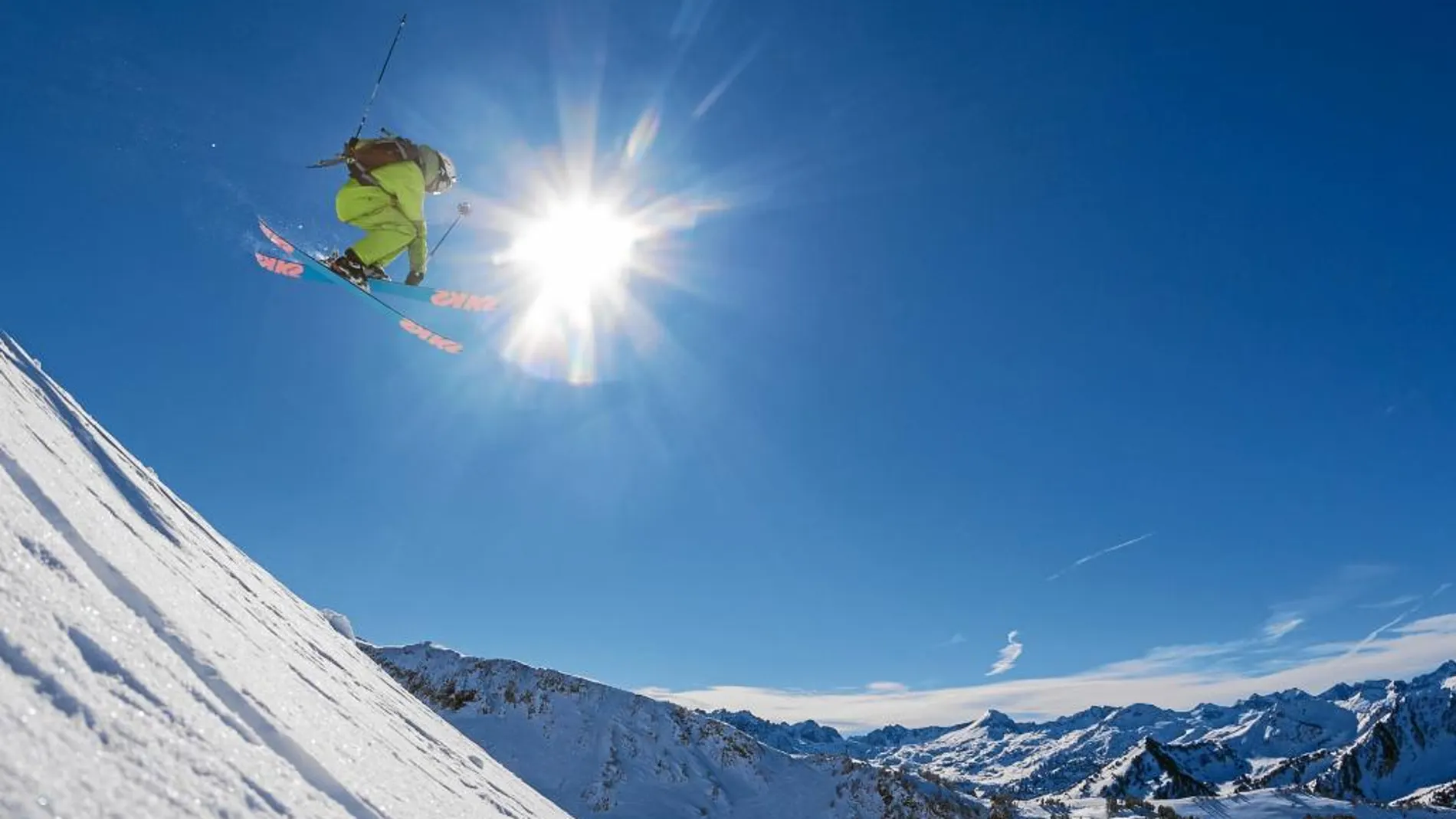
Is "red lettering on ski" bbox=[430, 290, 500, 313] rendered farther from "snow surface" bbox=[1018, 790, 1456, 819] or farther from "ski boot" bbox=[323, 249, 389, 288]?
"snow surface" bbox=[1018, 790, 1456, 819]

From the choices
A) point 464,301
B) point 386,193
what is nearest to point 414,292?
point 464,301

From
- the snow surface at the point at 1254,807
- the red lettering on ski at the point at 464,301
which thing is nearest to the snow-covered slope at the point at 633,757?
the snow surface at the point at 1254,807

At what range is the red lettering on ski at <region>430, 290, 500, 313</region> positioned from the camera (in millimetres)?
14188

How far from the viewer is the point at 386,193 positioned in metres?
9.50

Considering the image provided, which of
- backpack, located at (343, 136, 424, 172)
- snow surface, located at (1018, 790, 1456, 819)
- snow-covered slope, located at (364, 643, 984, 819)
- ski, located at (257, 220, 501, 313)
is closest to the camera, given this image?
backpack, located at (343, 136, 424, 172)

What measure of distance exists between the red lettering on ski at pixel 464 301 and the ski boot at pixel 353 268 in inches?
111

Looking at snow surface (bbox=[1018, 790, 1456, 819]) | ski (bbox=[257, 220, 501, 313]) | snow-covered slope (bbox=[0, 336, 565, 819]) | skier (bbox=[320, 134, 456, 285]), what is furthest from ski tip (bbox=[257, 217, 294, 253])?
snow surface (bbox=[1018, 790, 1456, 819])

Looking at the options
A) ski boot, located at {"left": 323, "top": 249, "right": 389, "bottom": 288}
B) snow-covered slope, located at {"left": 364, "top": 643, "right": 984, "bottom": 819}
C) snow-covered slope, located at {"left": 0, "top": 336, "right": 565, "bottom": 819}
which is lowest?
snow-covered slope, located at {"left": 0, "top": 336, "right": 565, "bottom": 819}

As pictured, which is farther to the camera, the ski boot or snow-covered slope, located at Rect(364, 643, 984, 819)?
snow-covered slope, located at Rect(364, 643, 984, 819)

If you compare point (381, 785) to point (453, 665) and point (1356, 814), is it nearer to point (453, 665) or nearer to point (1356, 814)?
point (453, 665)

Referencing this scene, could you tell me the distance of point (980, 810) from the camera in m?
20.8

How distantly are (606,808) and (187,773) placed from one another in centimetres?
1754

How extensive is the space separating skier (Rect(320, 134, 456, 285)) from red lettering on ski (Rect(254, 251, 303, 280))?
13.7ft

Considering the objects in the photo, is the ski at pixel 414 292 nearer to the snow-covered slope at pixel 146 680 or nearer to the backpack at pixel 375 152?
the backpack at pixel 375 152
